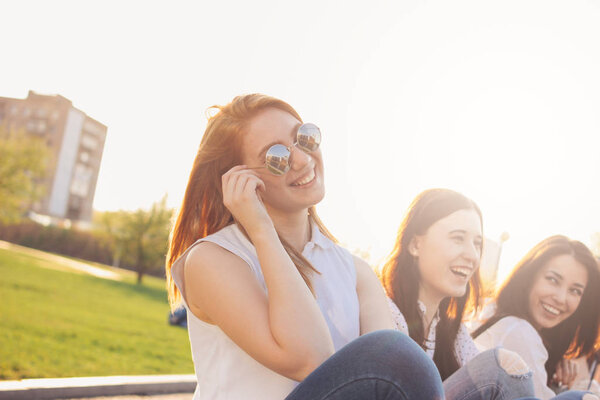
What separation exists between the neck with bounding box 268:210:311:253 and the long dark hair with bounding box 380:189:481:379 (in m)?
1.20

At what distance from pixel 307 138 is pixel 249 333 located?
89 cm

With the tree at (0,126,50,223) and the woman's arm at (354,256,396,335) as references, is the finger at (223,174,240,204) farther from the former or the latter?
the tree at (0,126,50,223)

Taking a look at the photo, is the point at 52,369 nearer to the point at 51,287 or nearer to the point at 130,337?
the point at 130,337

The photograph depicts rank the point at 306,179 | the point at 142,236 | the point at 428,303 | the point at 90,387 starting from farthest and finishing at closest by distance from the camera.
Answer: the point at 142,236
the point at 90,387
the point at 428,303
the point at 306,179

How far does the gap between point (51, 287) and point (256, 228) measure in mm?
19978

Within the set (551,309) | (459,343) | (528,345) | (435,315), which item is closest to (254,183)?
(435,315)

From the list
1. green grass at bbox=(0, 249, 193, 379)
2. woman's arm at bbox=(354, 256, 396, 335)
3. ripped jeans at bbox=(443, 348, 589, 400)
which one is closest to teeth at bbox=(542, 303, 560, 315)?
ripped jeans at bbox=(443, 348, 589, 400)

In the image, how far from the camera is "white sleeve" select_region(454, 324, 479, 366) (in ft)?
12.0

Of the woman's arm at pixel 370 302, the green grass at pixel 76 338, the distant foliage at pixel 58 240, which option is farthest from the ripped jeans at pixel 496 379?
the distant foliage at pixel 58 240

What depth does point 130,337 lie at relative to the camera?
11.7m

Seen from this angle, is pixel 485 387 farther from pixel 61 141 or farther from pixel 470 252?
pixel 61 141

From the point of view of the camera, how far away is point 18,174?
3659 centimetres

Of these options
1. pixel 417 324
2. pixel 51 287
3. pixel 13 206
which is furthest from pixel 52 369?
pixel 13 206

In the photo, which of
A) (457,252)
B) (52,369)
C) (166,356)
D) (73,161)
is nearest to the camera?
(457,252)
